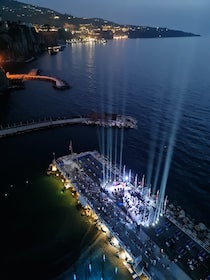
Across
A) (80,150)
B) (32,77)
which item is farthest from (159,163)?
(32,77)

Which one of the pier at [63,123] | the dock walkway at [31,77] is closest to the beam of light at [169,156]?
the pier at [63,123]

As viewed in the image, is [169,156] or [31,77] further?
[31,77]

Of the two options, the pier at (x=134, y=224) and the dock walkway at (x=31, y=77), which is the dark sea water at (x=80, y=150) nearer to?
the pier at (x=134, y=224)

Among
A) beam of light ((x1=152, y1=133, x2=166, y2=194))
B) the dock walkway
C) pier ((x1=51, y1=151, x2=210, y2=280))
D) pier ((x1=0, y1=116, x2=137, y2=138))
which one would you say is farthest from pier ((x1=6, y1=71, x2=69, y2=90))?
pier ((x1=51, y1=151, x2=210, y2=280))

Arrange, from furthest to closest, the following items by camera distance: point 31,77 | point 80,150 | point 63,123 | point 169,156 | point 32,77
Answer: point 32,77, point 31,77, point 63,123, point 80,150, point 169,156

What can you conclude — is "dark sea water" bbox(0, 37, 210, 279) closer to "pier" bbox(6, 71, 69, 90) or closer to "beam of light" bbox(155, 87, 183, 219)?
"beam of light" bbox(155, 87, 183, 219)

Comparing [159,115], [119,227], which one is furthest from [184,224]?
[159,115]

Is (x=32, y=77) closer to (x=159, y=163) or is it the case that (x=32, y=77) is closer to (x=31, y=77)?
(x=31, y=77)
